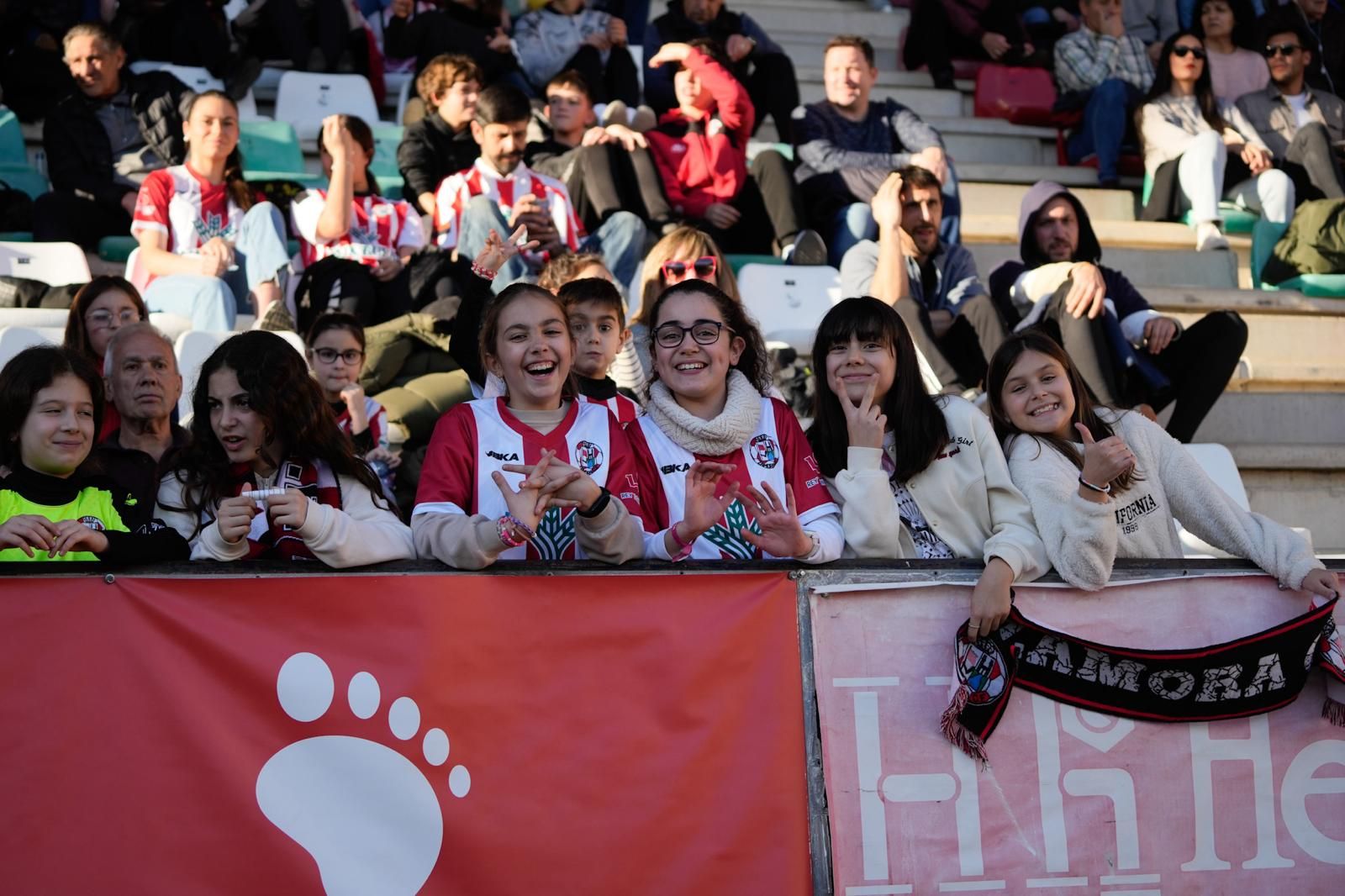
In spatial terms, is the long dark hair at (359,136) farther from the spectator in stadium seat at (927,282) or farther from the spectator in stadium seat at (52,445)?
the spectator in stadium seat at (52,445)

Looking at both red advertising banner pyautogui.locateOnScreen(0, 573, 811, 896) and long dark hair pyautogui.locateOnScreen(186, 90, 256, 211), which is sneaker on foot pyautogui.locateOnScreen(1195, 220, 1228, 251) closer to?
long dark hair pyautogui.locateOnScreen(186, 90, 256, 211)

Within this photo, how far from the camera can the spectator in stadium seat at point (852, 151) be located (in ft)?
24.8

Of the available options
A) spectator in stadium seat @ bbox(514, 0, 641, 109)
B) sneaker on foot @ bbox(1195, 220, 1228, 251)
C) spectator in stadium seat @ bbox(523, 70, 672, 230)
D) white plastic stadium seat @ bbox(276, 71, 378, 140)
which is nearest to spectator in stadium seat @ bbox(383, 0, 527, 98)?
spectator in stadium seat @ bbox(514, 0, 641, 109)

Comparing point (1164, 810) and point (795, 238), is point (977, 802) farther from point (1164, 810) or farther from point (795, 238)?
point (795, 238)

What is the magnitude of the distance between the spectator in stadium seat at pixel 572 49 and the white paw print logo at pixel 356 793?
645 centimetres

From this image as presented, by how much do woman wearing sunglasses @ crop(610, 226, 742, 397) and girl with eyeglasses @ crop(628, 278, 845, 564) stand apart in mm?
1582

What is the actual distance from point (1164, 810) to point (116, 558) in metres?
2.38

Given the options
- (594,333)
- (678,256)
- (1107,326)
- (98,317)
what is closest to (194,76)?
(98,317)

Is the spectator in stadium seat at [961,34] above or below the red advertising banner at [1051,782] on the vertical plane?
above

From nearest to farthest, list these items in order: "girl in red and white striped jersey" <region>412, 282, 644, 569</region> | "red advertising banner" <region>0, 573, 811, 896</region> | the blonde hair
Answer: "red advertising banner" <region>0, 573, 811, 896</region>, "girl in red and white striped jersey" <region>412, 282, 644, 569</region>, the blonde hair

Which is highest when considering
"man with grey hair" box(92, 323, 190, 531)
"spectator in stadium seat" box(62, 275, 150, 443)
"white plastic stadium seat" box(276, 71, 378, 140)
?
"white plastic stadium seat" box(276, 71, 378, 140)

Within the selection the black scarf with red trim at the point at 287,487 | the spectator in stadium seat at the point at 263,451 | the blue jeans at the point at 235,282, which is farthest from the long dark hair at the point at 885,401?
the blue jeans at the point at 235,282

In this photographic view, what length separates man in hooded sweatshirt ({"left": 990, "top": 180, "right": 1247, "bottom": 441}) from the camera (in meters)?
6.13

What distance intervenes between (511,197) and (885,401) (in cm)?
331
